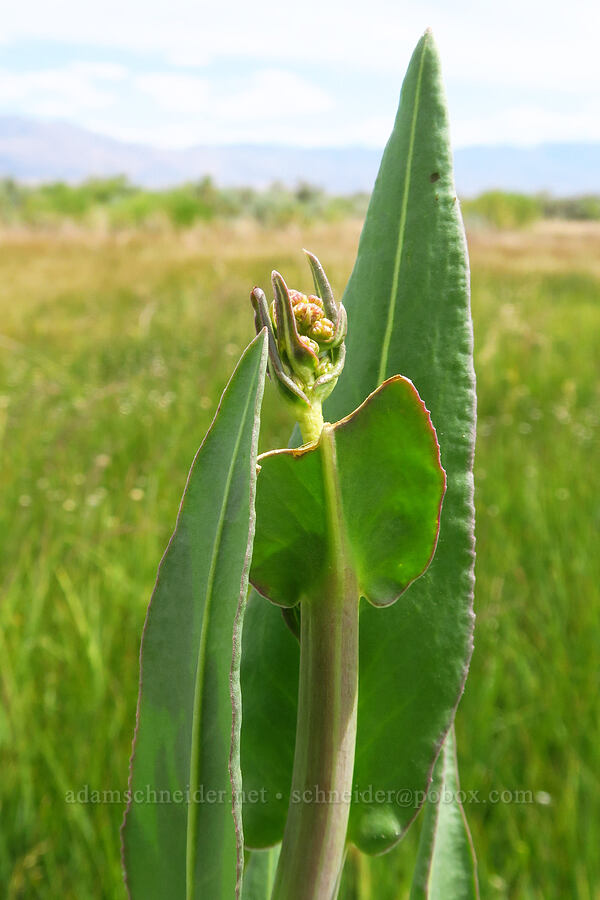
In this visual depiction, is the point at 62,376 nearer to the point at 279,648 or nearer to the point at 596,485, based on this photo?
the point at 596,485

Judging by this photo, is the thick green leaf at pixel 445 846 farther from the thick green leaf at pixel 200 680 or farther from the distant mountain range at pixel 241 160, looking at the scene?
the distant mountain range at pixel 241 160

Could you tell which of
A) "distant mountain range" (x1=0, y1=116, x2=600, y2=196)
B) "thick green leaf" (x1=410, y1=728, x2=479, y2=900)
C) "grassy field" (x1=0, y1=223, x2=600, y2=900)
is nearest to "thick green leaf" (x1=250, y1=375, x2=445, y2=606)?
"thick green leaf" (x1=410, y1=728, x2=479, y2=900)

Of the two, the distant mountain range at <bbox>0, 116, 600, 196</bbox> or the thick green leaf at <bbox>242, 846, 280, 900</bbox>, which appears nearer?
the thick green leaf at <bbox>242, 846, 280, 900</bbox>

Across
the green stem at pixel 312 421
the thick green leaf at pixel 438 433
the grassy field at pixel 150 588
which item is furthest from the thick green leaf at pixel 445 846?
the grassy field at pixel 150 588

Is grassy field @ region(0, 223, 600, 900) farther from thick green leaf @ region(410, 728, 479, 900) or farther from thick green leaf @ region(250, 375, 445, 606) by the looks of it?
thick green leaf @ region(250, 375, 445, 606)

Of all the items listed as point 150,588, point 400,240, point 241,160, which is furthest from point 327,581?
point 241,160

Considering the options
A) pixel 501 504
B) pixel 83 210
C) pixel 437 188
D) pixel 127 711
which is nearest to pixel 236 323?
pixel 501 504

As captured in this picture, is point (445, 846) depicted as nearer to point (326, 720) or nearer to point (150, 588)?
point (326, 720)
